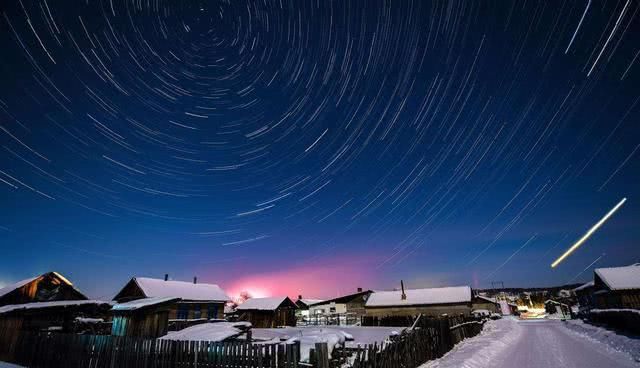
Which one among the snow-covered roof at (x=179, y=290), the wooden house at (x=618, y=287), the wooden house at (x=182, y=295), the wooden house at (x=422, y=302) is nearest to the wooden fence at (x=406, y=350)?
the wooden house at (x=182, y=295)

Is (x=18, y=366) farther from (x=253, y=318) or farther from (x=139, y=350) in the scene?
(x=253, y=318)

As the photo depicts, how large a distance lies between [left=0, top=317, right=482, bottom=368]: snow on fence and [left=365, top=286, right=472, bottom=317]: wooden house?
3855cm

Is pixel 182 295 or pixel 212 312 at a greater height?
pixel 182 295

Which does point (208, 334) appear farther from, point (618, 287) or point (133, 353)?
point (618, 287)

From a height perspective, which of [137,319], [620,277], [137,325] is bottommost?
[137,325]

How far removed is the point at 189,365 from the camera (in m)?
10.4

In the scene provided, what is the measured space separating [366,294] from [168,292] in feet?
127

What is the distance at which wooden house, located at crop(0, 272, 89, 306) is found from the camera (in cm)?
2565

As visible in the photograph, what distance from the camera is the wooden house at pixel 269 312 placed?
4656 centimetres

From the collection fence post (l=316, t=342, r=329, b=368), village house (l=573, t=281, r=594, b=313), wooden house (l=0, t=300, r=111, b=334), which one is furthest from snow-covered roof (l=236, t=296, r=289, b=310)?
village house (l=573, t=281, r=594, b=313)

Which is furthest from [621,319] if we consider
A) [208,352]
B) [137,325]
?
[137,325]

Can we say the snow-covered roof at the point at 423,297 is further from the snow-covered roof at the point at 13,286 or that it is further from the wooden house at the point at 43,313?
the snow-covered roof at the point at 13,286

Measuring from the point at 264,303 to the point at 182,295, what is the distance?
12.8 meters

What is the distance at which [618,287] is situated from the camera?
39031 millimetres
